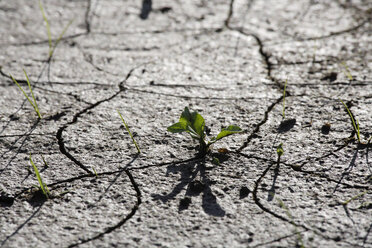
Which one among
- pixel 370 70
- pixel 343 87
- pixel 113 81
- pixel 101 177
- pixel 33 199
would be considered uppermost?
pixel 370 70

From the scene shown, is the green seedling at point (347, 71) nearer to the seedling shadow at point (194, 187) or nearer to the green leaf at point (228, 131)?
the green leaf at point (228, 131)

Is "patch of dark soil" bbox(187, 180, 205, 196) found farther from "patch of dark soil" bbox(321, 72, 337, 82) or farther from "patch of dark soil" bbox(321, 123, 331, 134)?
"patch of dark soil" bbox(321, 72, 337, 82)

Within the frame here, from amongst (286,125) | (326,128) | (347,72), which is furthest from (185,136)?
(347,72)

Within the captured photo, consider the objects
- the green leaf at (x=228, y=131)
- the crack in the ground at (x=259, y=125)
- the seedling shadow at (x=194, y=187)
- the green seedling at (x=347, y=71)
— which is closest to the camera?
the seedling shadow at (x=194, y=187)

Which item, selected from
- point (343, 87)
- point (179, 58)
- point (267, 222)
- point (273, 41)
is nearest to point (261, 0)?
point (273, 41)

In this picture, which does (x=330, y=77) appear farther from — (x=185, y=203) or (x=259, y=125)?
(x=185, y=203)

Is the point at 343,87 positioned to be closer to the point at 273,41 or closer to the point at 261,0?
the point at 273,41

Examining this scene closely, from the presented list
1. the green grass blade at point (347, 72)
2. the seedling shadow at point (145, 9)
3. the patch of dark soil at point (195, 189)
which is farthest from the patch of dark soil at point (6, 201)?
the seedling shadow at point (145, 9)
